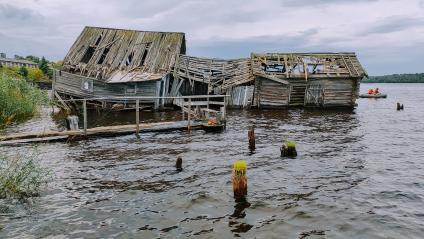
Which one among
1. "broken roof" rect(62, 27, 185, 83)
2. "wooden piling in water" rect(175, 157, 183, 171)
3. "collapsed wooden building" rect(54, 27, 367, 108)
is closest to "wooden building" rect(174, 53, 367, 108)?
"collapsed wooden building" rect(54, 27, 367, 108)

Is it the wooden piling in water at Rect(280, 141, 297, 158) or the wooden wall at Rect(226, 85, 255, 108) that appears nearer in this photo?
the wooden piling in water at Rect(280, 141, 297, 158)

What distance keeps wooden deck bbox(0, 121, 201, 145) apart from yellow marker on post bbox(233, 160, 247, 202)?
34.1 feet

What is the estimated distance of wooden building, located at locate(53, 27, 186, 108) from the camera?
33.2 meters

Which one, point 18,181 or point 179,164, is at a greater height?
point 18,181

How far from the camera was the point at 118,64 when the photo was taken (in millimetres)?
35531

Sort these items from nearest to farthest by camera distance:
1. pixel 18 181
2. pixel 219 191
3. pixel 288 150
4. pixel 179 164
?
pixel 18 181, pixel 219 191, pixel 179 164, pixel 288 150

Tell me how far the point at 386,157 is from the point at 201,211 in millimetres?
10121

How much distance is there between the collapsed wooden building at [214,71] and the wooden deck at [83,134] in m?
12.4

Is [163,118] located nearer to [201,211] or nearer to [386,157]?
[386,157]

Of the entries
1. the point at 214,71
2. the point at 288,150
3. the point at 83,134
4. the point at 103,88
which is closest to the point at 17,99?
the point at 83,134

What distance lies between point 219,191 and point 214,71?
88.5 feet

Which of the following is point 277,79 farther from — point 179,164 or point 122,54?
point 179,164

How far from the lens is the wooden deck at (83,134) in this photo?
696 inches

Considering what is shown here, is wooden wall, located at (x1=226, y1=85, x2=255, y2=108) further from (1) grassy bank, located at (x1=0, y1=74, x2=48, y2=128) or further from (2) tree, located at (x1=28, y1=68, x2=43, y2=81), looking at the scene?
(2) tree, located at (x1=28, y1=68, x2=43, y2=81)
